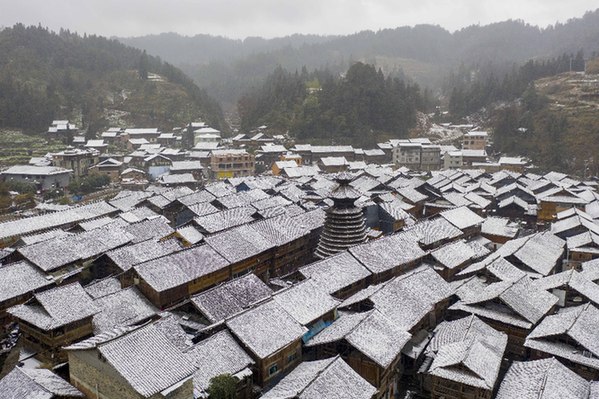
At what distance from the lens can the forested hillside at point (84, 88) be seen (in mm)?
101938

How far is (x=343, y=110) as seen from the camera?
337 ft

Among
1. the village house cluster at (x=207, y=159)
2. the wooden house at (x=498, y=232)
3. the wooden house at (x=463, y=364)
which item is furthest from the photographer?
the village house cluster at (x=207, y=159)

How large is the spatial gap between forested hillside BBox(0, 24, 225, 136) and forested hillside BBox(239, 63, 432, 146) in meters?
18.9

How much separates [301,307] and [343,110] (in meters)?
84.4

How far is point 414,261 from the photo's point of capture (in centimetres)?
3184

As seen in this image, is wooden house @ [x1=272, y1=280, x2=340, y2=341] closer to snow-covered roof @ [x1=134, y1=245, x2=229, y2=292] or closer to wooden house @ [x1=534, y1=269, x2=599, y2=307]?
snow-covered roof @ [x1=134, y1=245, x2=229, y2=292]

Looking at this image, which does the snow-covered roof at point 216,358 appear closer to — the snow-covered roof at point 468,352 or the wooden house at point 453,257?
the snow-covered roof at point 468,352

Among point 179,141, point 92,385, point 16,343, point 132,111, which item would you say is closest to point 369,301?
point 92,385

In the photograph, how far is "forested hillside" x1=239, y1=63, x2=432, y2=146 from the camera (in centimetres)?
9988

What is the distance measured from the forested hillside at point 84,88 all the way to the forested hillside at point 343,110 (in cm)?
1895

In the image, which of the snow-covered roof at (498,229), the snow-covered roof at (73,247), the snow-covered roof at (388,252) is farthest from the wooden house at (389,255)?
the snow-covered roof at (73,247)

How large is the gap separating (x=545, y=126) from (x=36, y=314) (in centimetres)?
9105

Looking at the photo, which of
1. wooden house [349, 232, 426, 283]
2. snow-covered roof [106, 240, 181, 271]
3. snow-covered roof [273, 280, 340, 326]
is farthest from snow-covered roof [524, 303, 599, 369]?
snow-covered roof [106, 240, 181, 271]

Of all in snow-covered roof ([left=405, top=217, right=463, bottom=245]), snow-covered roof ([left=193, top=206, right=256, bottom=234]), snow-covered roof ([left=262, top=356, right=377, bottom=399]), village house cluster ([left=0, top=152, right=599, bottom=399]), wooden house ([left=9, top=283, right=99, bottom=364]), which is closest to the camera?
snow-covered roof ([left=262, top=356, right=377, bottom=399])
